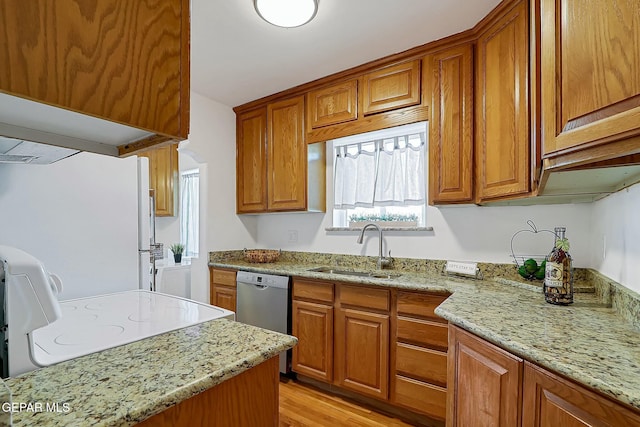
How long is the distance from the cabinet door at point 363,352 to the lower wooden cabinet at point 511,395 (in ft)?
2.12

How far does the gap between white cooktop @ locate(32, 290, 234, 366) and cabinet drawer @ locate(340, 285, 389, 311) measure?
114cm

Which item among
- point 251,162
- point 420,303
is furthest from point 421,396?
point 251,162

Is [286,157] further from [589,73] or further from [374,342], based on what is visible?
[589,73]

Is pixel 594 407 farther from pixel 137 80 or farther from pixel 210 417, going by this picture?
pixel 137 80

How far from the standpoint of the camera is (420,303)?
192 centimetres

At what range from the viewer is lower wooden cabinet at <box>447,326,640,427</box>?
31.7 inches

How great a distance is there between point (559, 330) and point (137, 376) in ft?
4.42

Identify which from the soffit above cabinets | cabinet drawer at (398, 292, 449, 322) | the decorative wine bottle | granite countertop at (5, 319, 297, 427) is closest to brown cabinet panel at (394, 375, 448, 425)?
cabinet drawer at (398, 292, 449, 322)

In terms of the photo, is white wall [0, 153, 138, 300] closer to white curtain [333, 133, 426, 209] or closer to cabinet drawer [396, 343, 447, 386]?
cabinet drawer [396, 343, 447, 386]

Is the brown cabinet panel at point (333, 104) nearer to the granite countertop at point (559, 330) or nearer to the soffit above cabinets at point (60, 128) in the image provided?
the granite countertop at point (559, 330)

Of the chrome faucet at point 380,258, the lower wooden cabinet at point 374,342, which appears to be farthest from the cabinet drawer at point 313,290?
the chrome faucet at point 380,258

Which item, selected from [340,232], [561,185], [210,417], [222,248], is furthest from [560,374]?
[222,248]

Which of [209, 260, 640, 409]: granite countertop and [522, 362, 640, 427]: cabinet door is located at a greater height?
[209, 260, 640, 409]: granite countertop

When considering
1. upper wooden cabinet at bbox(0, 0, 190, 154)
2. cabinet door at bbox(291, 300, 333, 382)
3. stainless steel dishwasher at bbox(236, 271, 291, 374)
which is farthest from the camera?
stainless steel dishwasher at bbox(236, 271, 291, 374)
